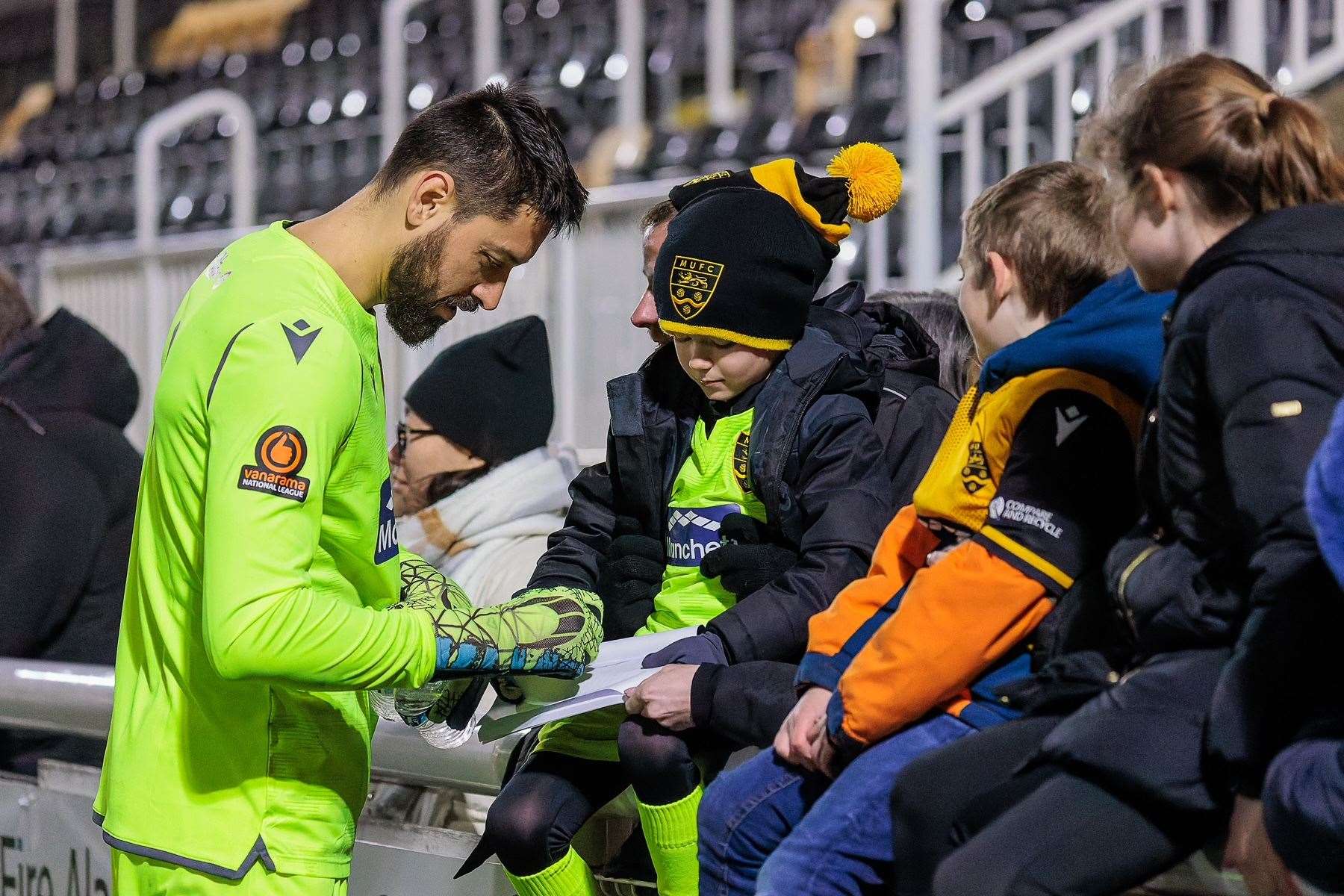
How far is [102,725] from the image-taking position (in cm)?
255

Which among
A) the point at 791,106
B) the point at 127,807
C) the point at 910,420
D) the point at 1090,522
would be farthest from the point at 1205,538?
the point at 791,106

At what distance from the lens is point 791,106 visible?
7.05m

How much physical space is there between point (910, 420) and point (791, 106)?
16.8ft

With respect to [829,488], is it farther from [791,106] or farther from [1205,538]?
[791,106]

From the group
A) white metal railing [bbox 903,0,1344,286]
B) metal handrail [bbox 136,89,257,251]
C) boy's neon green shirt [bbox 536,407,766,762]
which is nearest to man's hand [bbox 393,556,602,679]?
boy's neon green shirt [bbox 536,407,766,762]

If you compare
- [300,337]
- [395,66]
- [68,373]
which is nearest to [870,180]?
[300,337]

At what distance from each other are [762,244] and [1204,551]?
872 mm

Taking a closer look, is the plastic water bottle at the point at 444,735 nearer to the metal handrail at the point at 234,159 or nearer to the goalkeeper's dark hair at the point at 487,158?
the goalkeeper's dark hair at the point at 487,158

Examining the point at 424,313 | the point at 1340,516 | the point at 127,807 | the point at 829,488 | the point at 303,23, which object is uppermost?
the point at 303,23

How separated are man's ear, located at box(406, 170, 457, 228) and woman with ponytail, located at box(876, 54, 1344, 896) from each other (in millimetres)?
724

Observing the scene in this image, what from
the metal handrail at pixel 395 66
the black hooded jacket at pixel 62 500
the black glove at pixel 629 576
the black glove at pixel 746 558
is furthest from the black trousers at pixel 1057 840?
the metal handrail at pixel 395 66

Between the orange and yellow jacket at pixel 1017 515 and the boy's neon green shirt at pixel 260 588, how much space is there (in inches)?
19.9

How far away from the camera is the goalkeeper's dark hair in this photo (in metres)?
1.73

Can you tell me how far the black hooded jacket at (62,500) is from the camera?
2877 millimetres
